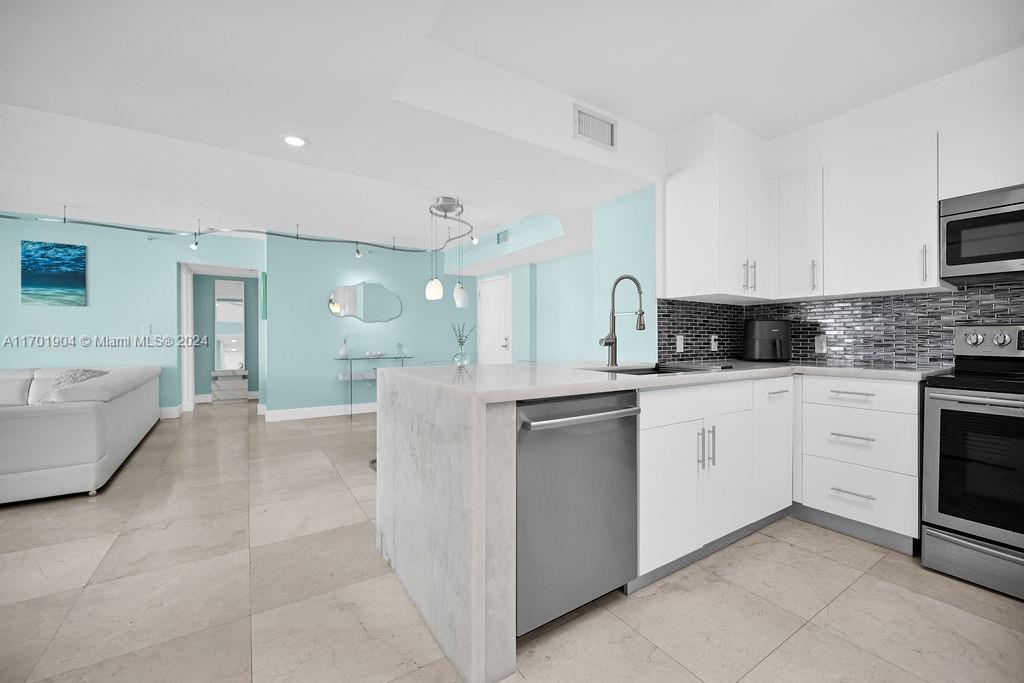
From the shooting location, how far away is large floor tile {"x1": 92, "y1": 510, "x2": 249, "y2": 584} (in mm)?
2049

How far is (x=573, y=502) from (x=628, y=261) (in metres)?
2.00

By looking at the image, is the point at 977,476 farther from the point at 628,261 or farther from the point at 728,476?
the point at 628,261

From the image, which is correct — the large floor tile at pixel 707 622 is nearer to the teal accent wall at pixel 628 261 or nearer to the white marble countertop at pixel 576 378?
the white marble countertop at pixel 576 378

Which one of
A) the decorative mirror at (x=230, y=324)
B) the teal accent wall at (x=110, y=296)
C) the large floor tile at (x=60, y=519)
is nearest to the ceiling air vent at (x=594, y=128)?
the large floor tile at (x=60, y=519)

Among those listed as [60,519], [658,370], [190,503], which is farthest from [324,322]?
[658,370]

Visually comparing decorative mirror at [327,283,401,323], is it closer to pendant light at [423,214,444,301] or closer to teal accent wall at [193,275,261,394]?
pendant light at [423,214,444,301]

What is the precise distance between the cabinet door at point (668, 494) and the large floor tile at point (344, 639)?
93 centimetres

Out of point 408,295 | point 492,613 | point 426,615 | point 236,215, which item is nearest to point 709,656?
point 492,613

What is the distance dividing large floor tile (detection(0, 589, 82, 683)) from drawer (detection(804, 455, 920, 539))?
3.46 meters

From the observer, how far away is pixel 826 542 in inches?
88.6

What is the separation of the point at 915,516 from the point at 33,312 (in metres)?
8.00

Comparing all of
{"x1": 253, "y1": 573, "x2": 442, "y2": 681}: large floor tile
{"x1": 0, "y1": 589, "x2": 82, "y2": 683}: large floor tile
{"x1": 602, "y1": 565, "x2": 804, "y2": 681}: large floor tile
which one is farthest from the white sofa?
{"x1": 602, "y1": 565, "x2": 804, "y2": 681}: large floor tile

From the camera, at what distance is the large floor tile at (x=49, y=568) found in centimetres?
184

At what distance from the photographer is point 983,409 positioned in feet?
6.07
